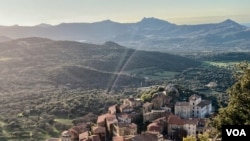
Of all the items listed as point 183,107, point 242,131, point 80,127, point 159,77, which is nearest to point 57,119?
point 80,127

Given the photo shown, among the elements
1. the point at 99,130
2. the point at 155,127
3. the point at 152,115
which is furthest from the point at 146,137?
the point at 152,115

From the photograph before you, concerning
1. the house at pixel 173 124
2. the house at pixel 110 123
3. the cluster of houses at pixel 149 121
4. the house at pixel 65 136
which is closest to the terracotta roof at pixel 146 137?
the cluster of houses at pixel 149 121

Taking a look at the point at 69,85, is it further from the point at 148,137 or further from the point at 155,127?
the point at 148,137

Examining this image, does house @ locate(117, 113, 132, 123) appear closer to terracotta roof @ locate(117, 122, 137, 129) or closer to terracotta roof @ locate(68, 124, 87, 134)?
terracotta roof @ locate(117, 122, 137, 129)

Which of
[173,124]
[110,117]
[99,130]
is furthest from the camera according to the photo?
[110,117]

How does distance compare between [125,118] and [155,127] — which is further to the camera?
[125,118]

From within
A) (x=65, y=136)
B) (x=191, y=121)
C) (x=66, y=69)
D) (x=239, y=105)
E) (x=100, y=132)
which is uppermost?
(x=239, y=105)

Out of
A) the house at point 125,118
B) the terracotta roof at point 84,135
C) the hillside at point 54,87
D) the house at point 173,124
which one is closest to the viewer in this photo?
the terracotta roof at point 84,135

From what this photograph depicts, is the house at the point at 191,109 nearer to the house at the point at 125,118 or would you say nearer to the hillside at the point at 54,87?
the house at the point at 125,118
